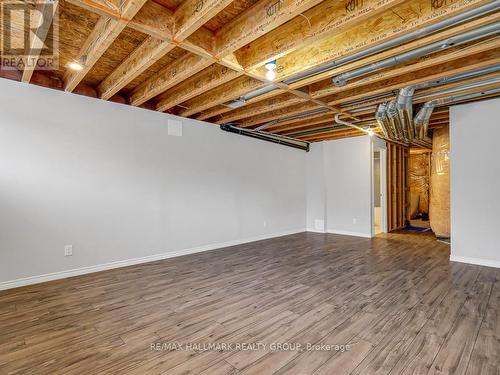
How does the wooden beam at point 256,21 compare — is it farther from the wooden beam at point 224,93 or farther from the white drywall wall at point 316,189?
the white drywall wall at point 316,189

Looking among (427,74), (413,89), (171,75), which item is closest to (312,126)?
(413,89)

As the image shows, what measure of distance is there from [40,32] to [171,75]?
119 centimetres

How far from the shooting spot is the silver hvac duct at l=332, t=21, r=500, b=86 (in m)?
2.00

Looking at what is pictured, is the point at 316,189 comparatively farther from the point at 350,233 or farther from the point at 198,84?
the point at 198,84

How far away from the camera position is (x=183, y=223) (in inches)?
174

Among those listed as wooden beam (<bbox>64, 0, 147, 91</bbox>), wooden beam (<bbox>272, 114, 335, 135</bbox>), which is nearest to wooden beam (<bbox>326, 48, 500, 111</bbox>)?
wooden beam (<bbox>272, 114, 335, 135</bbox>)

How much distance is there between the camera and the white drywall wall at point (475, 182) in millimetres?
3611

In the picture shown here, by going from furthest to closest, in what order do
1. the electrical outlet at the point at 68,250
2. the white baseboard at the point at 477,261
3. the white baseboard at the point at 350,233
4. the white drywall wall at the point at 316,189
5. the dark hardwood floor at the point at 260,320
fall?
the white drywall wall at the point at 316,189, the white baseboard at the point at 350,233, the white baseboard at the point at 477,261, the electrical outlet at the point at 68,250, the dark hardwood floor at the point at 260,320

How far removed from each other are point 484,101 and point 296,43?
333 cm

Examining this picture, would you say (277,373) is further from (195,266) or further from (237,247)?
(237,247)

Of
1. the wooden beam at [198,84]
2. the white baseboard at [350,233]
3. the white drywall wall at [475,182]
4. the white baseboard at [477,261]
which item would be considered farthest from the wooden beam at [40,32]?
the white baseboard at [350,233]

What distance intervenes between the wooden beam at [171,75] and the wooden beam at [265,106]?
1465mm

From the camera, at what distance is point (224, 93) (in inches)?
139

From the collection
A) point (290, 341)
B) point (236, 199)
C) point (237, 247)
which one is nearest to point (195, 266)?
point (237, 247)
